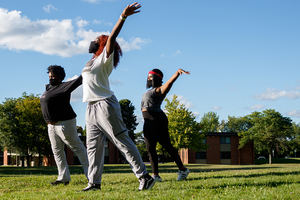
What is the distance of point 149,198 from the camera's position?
3.64m

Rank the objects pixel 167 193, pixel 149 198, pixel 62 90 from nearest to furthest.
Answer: pixel 149 198 → pixel 167 193 → pixel 62 90

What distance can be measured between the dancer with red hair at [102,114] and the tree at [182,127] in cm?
3349

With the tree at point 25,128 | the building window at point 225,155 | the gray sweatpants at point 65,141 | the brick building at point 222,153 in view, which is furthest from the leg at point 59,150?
the building window at point 225,155

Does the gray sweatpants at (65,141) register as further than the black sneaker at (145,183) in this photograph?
Yes

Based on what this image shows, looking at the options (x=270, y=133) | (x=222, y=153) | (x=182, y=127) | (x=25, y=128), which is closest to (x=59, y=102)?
(x=182, y=127)

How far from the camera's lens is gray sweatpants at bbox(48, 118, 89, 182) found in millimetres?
5465

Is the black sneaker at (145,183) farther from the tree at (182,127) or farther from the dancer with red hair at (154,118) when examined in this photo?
the tree at (182,127)

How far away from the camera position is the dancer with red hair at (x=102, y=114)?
430cm

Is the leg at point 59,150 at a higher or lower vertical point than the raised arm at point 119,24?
lower

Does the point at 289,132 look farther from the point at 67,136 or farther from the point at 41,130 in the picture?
the point at 67,136

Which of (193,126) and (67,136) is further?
(193,126)

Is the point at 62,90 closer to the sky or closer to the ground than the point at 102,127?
closer to the sky

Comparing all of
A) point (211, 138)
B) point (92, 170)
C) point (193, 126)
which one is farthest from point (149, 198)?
point (211, 138)

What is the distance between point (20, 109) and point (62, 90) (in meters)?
39.0
